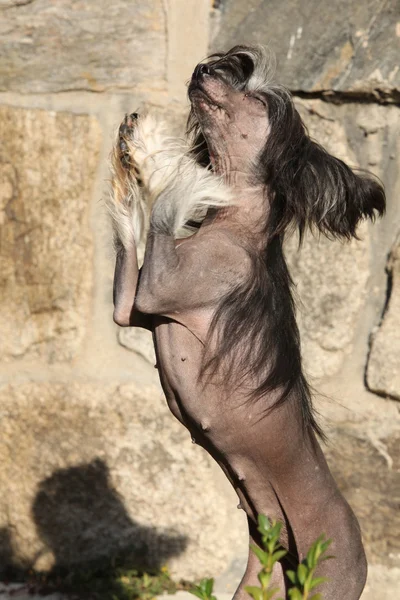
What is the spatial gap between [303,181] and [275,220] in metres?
0.10

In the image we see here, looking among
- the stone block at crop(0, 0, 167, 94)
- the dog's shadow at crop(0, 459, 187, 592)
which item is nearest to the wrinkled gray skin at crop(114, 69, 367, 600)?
the stone block at crop(0, 0, 167, 94)

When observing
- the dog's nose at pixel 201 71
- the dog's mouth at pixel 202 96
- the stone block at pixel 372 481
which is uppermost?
the dog's nose at pixel 201 71

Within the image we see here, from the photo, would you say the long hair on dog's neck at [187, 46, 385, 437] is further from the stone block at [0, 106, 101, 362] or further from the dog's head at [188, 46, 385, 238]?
the stone block at [0, 106, 101, 362]

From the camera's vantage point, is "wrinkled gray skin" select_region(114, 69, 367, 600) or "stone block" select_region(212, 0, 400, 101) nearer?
"wrinkled gray skin" select_region(114, 69, 367, 600)

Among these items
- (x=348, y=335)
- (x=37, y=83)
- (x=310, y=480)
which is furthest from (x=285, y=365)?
(x=37, y=83)

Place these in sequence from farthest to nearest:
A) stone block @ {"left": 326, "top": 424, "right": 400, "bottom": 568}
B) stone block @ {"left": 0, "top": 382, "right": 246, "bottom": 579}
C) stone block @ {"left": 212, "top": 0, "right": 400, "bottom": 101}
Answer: stone block @ {"left": 0, "top": 382, "right": 246, "bottom": 579}, stone block @ {"left": 326, "top": 424, "right": 400, "bottom": 568}, stone block @ {"left": 212, "top": 0, "right": 400, "bottom": 101}

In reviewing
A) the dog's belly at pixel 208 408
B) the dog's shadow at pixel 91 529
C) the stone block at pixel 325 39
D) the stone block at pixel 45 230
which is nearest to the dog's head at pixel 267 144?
the dog's belly at pixel 208 408

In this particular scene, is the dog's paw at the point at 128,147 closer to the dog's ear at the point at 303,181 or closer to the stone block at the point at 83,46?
the dog's ear at the point at 303,181

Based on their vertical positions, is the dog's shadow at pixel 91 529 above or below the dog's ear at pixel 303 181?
below

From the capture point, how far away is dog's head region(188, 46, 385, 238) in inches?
65.8

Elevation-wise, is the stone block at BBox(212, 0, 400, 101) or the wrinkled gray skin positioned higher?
the stone block at BBox(212, 0, 400, 101)

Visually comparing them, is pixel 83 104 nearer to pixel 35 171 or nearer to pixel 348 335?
pixel 35 171

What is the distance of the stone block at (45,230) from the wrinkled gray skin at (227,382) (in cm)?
88

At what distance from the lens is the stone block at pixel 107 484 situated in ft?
8.70
